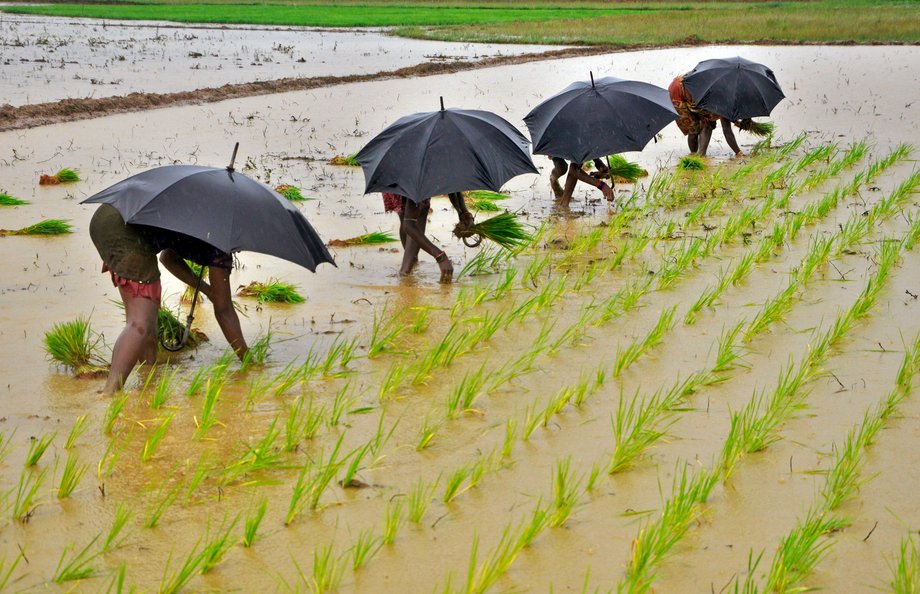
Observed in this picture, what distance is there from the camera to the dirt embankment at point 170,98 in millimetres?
11758

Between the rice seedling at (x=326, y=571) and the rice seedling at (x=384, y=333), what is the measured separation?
1822 mm

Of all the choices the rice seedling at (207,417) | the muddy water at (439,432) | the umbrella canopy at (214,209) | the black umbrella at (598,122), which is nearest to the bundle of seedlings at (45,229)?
the muddy water at (439,432)

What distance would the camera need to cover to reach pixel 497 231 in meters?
6.07

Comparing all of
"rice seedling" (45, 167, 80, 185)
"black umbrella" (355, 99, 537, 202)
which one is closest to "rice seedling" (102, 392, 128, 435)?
"black umbrella" (355, 99, 537, 202)

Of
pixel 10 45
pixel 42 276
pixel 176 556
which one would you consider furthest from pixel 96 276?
pixel 10 45

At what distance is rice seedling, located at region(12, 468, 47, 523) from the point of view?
3.10 meters

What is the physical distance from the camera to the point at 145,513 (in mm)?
3174

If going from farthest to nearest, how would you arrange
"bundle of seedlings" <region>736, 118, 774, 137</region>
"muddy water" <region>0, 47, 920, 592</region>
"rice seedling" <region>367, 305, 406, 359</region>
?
"bundle of seedlings" <region>736, 118, 774, 137</region>, "rice seedling" <region>367, 305, 406, 359</region>, "muddy water" <region>0, 47, 920, 592</region>

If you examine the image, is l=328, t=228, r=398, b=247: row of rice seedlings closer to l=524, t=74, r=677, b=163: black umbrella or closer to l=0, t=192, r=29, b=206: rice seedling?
l=524, t=74, r=677, b=163: black umbrella

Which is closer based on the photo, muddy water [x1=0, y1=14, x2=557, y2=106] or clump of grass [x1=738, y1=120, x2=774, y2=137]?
clump of grass [x1=738, y1=120, x2=774, y2=137]

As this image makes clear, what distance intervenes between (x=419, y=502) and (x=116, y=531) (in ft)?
2.86

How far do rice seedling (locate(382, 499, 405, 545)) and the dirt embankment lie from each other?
30.5ft

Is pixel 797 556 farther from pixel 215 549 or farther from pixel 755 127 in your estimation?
pixel 755 127

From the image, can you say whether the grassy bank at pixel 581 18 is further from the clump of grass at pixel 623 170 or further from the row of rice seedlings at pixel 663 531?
the row of rice seedlings at pixel 663 531
